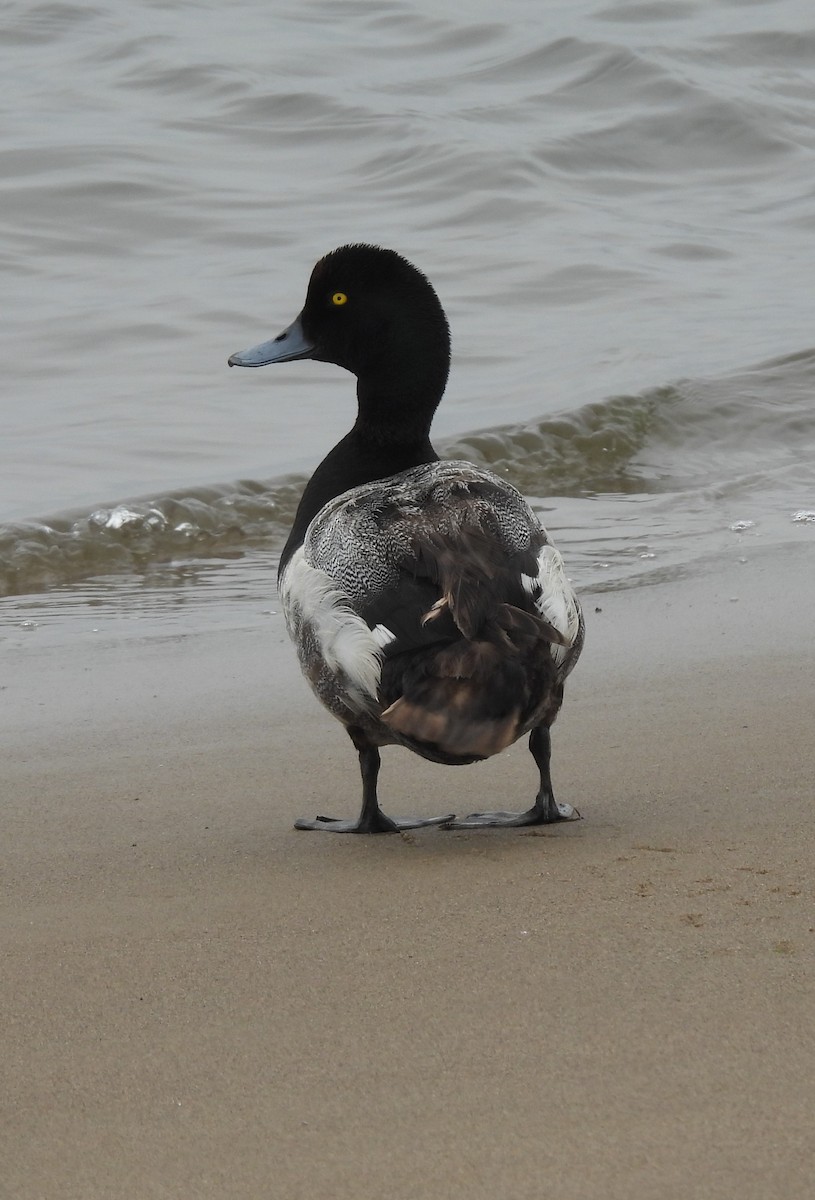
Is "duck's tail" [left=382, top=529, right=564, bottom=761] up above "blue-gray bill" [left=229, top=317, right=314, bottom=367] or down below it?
below

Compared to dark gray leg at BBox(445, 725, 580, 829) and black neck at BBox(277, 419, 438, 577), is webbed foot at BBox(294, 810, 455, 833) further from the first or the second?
black neck at BBox(277, 419, 438, 577)

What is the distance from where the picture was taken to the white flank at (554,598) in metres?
3.43

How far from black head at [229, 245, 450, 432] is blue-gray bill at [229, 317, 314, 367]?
0.74 ft

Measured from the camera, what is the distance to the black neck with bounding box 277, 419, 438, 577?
4371mm

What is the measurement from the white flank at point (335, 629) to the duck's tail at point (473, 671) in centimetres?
8

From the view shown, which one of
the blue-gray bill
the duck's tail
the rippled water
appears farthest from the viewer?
the rippled water

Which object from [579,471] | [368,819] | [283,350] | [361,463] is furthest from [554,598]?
[579,471]

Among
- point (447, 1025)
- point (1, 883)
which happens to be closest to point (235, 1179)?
point (447, 1025)

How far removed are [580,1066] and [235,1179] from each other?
54 centimetres

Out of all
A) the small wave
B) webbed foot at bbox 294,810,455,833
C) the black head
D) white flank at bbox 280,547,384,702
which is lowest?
the small wave

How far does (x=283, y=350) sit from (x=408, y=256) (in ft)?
27.8

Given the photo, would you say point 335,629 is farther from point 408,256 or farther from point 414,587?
point 408,256

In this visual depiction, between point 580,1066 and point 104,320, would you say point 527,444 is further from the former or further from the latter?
point 580,1066

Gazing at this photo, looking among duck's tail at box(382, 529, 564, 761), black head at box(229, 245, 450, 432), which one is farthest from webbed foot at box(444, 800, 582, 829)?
black head at box(229, 245, 450, 432)
